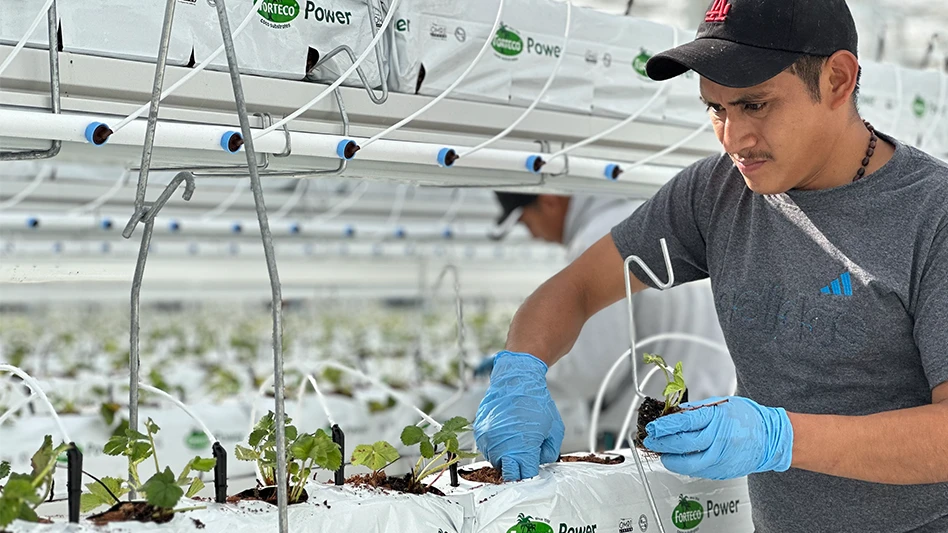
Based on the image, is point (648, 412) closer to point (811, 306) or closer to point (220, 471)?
point (811, 306)

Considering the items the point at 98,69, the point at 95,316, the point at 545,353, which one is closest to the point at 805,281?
the point at 545,353

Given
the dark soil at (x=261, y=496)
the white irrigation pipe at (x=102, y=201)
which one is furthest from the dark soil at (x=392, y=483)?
the white irrigation pipe at (x=102, y=201)

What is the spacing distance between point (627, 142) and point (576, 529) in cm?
101

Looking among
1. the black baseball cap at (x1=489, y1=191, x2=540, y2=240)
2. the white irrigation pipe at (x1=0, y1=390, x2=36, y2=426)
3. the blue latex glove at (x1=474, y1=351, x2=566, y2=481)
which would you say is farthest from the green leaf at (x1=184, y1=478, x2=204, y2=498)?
the black baseball cap at (x1=489, y1=191, x2=540, y2=240)

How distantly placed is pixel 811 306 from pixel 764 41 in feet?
1.27

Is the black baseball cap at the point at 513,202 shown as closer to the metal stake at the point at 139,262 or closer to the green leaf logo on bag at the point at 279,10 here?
the green leaf logo on bag at the point at 279,10

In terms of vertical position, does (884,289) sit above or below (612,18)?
below

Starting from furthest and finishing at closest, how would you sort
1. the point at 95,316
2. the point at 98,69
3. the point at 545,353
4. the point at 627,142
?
the point at 95,316 → the point at 627,142 → the point at 545,353 → the point at 98,69

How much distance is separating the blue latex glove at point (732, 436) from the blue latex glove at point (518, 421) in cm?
28

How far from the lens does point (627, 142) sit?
2.04 meters

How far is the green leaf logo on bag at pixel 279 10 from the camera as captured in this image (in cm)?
137

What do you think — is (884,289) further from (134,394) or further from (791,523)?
(134,394)

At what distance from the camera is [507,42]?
171 centimetres

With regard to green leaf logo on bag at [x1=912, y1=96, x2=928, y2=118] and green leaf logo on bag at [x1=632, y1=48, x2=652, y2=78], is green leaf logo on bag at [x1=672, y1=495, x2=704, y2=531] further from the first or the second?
green leaf logo on bag at [x1=912, y1=96, x2=928, y2=118]
